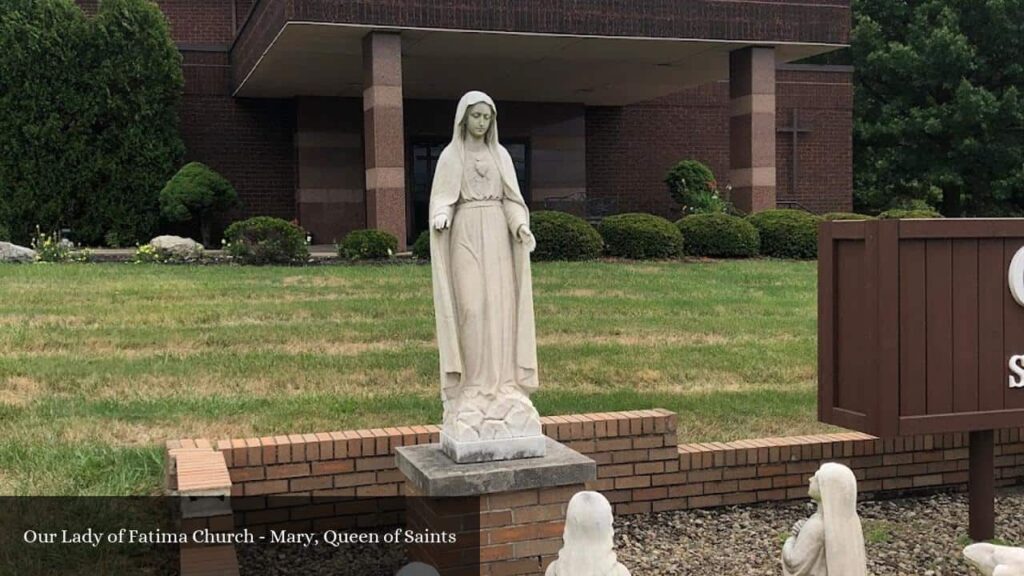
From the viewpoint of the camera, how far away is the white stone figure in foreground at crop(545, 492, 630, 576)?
3248 millimetres

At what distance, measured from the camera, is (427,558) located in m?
4.69

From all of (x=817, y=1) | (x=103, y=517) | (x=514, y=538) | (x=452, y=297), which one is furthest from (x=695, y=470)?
(x=817, y=1)

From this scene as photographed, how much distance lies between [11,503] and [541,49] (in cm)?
1365

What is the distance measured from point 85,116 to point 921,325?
54.2ft

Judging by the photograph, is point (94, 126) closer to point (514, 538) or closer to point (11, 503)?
point (11, 503)

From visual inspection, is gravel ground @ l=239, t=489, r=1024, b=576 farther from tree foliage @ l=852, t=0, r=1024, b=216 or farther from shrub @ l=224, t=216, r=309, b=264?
tree foliage @ l=852, t=0, r=1024, b=216

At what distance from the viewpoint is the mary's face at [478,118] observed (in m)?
4.67

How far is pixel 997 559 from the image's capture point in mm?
3209

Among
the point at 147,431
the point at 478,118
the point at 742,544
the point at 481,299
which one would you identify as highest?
the point at 478,118

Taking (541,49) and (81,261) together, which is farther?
(541,49)

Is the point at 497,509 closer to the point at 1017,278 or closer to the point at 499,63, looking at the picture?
the point at 1017,278

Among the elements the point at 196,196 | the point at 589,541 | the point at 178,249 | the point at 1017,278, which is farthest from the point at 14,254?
the point at 1017,278

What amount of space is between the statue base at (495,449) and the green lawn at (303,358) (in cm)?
163

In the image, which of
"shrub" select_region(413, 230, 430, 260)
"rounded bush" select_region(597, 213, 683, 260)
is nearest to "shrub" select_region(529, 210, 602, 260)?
"rounded bush" select_region(597, 213, 683, 260)
